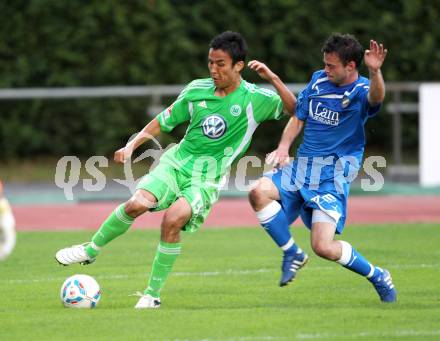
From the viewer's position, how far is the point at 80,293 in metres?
8.34

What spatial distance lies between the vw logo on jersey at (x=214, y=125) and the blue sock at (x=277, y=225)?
0.71 meters

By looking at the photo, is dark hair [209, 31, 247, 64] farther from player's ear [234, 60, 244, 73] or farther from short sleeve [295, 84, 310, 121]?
short sleeve [295, 84, 310, 121]

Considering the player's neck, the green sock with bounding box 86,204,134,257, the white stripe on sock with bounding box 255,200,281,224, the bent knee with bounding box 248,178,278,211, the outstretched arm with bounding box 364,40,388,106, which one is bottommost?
the green sock with bounding box 86,204,134,257

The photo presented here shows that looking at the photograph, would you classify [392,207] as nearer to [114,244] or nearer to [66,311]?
[114,244]

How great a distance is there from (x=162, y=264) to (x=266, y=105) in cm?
156

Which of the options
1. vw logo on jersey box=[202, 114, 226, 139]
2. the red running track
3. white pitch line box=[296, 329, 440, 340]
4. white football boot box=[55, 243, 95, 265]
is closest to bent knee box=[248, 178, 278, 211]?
vw logo on jersey box=[202, 114, 226, 139]

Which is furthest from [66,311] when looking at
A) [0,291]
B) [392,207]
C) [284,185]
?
[392,207]

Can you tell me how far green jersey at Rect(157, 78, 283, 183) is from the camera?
867cm

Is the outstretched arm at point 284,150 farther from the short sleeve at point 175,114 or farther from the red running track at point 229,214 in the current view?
the red running track at point 229,214

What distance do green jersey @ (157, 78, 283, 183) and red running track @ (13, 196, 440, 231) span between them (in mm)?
6437

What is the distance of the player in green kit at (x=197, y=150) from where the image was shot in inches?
328

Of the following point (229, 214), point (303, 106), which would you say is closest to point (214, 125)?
point (303, 106)

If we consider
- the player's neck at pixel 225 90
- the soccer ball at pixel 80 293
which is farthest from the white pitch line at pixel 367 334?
the player's neck at pixel 225 90

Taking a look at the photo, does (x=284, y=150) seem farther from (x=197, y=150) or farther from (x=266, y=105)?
(x=197, y=150)
